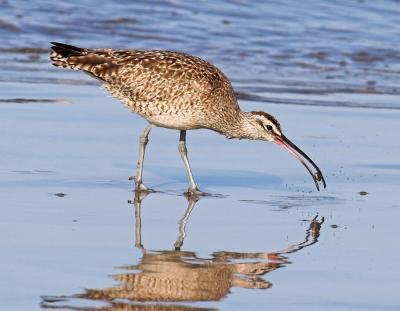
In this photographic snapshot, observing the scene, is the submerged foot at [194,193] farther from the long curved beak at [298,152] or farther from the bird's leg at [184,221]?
the long curved beak at [298,152]

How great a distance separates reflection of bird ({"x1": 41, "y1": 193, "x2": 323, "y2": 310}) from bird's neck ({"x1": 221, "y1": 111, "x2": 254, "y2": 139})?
7.36ft

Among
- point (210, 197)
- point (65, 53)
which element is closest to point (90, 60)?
point (65, 53)

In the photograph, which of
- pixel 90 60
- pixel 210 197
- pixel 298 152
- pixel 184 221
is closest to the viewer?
pixel 184 221

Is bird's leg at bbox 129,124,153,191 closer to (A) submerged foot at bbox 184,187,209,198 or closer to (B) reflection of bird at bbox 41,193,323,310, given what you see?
(A) submerged foot at bbox 184,187,209,198

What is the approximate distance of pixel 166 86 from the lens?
35.6 feet

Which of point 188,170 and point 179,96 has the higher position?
point 179,96

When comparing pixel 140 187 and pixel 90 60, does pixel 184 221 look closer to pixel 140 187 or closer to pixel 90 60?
pixel 140 187

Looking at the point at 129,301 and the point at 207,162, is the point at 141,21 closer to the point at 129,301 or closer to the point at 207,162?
the point at 207,162

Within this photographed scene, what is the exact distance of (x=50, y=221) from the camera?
8.81 m

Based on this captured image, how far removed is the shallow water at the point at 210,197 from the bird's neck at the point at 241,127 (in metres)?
0.35

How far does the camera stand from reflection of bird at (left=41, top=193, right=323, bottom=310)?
7152mm

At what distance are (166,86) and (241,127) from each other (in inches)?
29.0

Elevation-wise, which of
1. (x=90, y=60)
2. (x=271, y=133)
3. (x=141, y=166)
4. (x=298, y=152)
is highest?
(x=90, y=60)

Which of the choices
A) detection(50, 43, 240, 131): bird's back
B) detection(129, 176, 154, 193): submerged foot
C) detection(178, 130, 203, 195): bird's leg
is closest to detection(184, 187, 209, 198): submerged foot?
detection(178, 130, 203, 195): bird's leg
